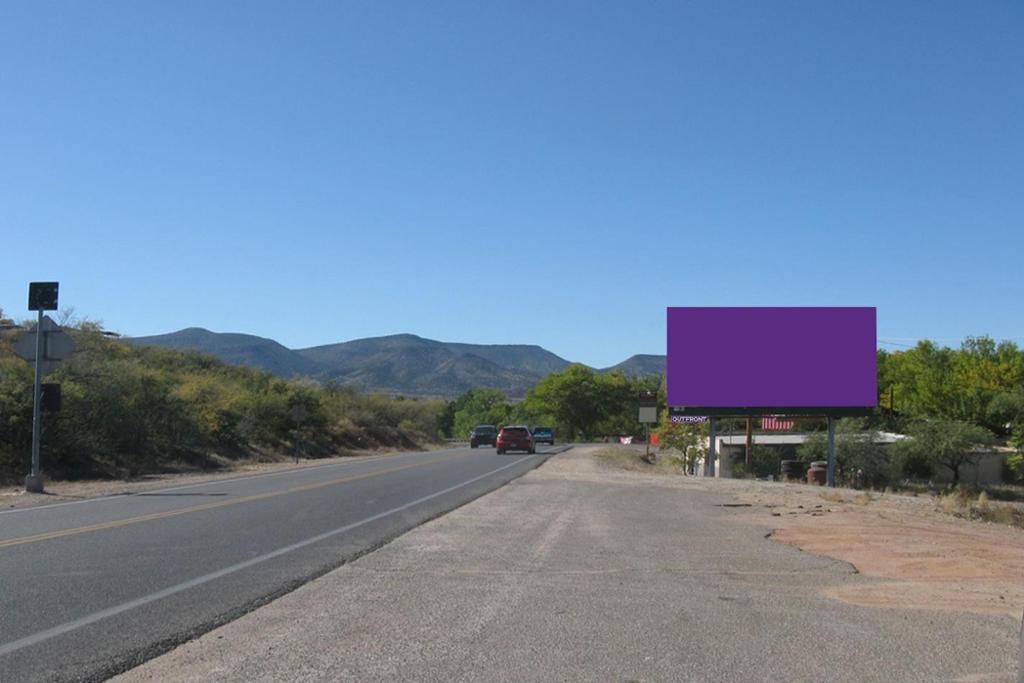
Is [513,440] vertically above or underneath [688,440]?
underneath

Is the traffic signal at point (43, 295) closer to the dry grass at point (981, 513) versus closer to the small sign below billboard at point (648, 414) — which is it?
the dry grass at point (981, 513)

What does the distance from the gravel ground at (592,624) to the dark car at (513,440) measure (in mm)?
38411

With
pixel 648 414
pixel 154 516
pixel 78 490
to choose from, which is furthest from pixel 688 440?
pixel 154 516

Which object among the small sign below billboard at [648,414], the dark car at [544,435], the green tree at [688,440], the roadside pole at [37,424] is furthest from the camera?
the dark car at [544,435]

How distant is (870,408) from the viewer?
112 ft

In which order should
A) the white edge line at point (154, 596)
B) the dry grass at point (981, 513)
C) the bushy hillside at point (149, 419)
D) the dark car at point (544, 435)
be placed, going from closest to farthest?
1. the white edge line at point (154, 596)
2. the dry grass at point (981, 513)
3. the bushy hillside at point (149, 419)
4. the dark car at point (544, 435)

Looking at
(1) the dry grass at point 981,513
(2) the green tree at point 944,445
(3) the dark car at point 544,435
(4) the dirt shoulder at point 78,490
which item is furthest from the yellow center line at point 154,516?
(3) the dark car at point 544,435

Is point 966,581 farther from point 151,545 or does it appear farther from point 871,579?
point 151,545

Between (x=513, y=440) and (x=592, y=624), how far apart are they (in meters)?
44.1

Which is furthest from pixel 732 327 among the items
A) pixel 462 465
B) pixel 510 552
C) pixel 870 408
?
pixel 510 552

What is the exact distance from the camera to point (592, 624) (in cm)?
831

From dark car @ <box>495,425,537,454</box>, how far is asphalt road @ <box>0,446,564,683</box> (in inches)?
1131

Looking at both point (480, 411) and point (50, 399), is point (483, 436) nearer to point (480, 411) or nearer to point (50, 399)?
point (50, 399)

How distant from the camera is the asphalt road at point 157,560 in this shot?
24.8 feet
